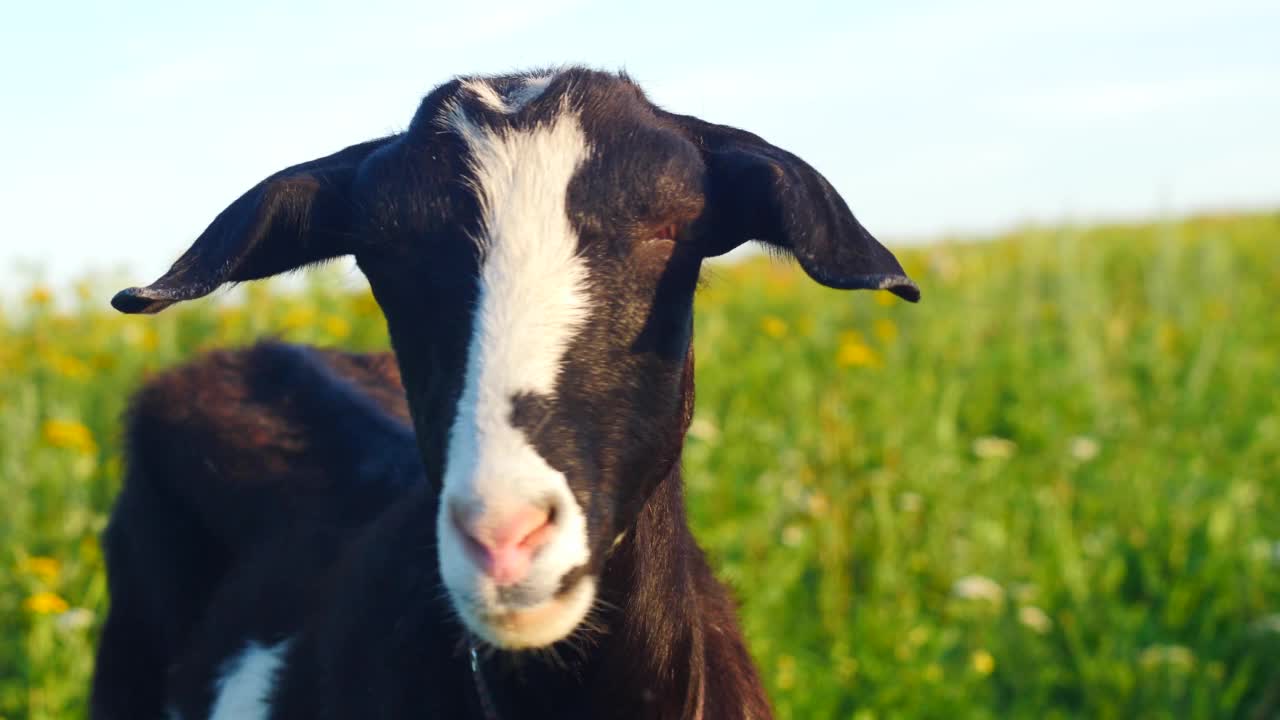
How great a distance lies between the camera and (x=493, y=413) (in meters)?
2.06

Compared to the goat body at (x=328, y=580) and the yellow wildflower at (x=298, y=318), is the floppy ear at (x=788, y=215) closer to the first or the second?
the goat body at (x=328, y=580)

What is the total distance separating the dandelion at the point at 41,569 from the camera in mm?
4664

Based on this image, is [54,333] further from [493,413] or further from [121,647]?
[493,413]

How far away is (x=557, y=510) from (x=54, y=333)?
6579mm

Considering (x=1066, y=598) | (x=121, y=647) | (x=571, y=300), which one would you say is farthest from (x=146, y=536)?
(x=1066, y=598)

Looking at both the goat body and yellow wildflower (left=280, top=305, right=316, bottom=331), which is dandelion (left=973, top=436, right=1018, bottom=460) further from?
yellow wildflower (left=280, top=305, right=316, bottom=331)

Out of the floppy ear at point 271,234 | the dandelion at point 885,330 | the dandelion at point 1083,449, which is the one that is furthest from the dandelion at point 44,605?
the dandelion at point 1083,449

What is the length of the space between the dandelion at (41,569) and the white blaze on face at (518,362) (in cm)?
306

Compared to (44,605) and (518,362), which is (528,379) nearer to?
(518,362)

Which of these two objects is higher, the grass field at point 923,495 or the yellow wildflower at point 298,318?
the yellow wildflower at point 298,318

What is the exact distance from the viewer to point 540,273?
87.4 inches

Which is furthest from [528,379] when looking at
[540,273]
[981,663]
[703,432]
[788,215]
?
[703,432]

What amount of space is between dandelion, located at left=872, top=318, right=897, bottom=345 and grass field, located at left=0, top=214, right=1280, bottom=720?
5 centimetres

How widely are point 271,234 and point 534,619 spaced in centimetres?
105
